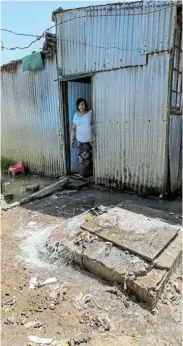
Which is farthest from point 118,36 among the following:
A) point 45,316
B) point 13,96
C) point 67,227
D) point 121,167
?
point 45,316

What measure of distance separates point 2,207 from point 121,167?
2557 millimetres

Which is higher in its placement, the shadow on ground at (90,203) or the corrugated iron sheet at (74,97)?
the corrugated iron sheet at (74,97)

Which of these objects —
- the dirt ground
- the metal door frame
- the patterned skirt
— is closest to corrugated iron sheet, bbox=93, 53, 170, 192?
the patterned skirt

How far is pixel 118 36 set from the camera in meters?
4.68

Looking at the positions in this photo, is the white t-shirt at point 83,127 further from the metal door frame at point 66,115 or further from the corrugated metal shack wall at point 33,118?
the corrugated metal shack wall at point 33,118

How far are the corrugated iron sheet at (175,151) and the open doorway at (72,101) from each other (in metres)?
2.77

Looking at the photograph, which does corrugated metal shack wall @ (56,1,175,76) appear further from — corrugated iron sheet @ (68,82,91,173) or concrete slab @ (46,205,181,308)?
concrete slab @ (46,205,181,308)

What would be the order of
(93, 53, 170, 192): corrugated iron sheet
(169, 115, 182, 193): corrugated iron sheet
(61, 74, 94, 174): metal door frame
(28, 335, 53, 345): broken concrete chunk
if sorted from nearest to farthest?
1. (28, 335, 53, 345): broken concrete chunk
2. (93, 53, 170, 192): corrugated iron sheet
3. (169, 115, 182, 193): corrugated iron sheet
4. (61, 74, 94, 174): metal door frame

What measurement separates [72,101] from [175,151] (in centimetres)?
313

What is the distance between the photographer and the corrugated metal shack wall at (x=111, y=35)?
4.18 m

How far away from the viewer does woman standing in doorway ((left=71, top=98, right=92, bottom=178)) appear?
5.60 meters

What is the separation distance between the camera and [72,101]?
6.52 metres

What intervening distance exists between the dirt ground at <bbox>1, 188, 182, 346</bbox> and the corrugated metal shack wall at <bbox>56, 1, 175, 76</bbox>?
3.68 metres

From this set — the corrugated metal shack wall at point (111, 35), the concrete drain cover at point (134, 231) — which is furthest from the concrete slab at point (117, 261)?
the corrugated metal shack wall at point (111, 35)
